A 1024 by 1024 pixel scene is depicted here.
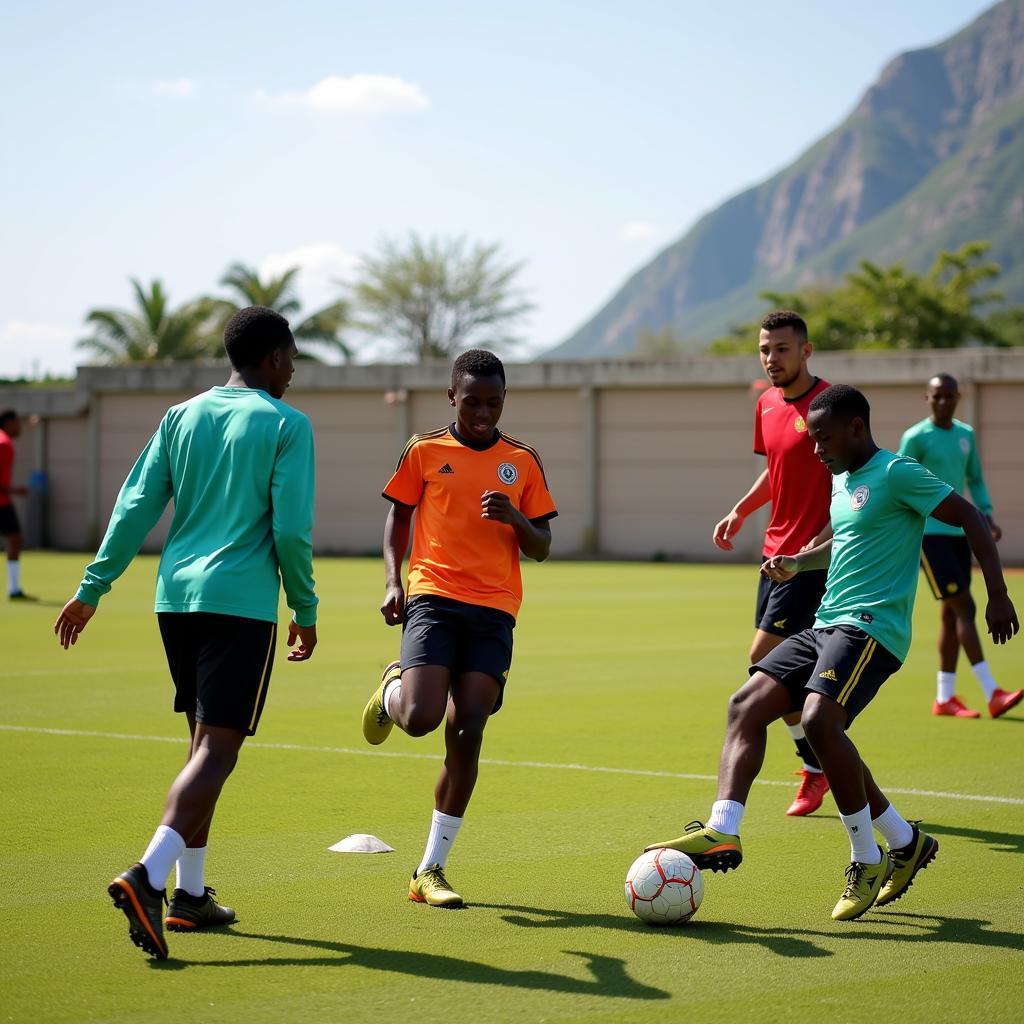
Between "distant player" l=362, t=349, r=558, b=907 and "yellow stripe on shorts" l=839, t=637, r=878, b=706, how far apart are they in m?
1.33

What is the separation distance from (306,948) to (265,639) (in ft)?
3.64

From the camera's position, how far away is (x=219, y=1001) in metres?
5.05

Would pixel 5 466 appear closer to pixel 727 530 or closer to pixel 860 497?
pixel 727 530

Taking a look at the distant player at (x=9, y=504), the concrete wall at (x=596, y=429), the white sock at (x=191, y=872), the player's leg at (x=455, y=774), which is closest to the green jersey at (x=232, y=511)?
the player's leg at (x=455, y=774)

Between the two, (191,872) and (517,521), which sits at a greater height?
(517,521)

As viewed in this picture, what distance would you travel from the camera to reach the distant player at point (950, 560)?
40.2 ft

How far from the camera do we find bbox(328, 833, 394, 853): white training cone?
732 centimetres

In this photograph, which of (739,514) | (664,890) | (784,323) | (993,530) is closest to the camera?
(664,890)

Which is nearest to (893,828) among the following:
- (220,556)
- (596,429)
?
(220,556)

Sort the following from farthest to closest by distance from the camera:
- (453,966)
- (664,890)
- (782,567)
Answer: (782,567) → (664,890) → (453,966)

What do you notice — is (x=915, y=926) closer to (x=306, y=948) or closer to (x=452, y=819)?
(x=452, y=819)

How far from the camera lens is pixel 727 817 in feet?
21.0

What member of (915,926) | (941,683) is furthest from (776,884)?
(941,683)

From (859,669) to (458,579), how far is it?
1.67 m
